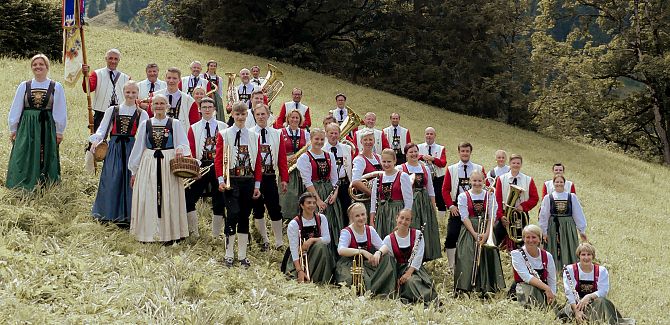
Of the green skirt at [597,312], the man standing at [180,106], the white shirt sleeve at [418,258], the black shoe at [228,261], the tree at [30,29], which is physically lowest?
the black shoe at [228,261]

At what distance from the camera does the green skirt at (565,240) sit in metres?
10.0

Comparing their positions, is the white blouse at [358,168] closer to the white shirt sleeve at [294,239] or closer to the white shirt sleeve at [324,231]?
the white shirt sleeve at [324,231]

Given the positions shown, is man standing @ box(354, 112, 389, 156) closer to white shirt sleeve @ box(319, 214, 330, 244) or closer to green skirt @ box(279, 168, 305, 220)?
green skirt @ box(279, 168, 305, 220)

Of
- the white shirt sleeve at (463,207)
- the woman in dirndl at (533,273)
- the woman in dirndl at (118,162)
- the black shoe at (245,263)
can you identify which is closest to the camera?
the woman in dirndl at (533,273)

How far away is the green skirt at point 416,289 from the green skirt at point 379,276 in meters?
0.16

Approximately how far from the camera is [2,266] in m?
5.96

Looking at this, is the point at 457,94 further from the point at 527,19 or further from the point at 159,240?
the point at 159,240

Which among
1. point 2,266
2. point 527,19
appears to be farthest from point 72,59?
point 527,19

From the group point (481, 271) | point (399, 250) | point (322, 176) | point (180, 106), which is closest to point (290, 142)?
point (322, 176)

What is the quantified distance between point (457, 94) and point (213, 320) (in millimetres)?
30906

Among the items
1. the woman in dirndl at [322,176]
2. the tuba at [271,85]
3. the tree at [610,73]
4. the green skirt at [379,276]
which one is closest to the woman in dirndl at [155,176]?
the woman in dirndl at [322,176]

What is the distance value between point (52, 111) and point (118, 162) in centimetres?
110

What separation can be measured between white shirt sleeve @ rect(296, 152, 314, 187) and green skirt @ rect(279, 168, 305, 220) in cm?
73

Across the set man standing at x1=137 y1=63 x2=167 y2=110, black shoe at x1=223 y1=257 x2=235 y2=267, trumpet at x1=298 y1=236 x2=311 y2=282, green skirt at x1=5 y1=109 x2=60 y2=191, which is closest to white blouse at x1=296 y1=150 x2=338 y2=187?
trumpet at x1=298 y1=236 x2=311 y2=282
